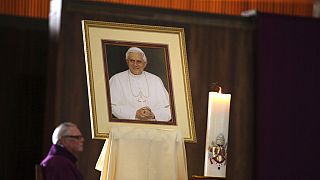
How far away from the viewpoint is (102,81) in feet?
23.7

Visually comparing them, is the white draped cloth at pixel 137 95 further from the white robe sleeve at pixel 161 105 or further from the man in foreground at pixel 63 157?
the man in foreground at pixel 63 157

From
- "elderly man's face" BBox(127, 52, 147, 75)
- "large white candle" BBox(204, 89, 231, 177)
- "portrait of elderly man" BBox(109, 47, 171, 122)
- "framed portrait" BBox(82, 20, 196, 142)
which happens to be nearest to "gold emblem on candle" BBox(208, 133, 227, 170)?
"large white candle" BBox(204, 89, 231, 177)

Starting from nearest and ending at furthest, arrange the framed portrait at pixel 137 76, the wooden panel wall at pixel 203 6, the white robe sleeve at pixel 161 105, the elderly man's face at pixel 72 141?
1. the elderly man's face at pixel 72 141
2. the framed portrait at pixel 137 76
3. the white robe sleeve at pixel 161 105
4. the wooden panel wall at pixel 203 6

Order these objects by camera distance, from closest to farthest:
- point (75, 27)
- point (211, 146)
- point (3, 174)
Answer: point (211, 146) < point (75, 27) < point (3, 174)

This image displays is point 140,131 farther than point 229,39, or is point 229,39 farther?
point 229,39

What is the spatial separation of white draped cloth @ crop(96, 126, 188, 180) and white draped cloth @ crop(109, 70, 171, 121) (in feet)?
0.56

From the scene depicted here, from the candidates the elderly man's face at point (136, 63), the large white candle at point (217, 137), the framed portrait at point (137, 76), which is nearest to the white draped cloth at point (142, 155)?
the framed portrait at point (137, 76)

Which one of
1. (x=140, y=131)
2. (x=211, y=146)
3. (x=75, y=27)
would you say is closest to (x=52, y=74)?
(x=75, y=27)

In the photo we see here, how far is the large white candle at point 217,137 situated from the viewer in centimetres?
710

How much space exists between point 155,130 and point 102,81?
0.58 m

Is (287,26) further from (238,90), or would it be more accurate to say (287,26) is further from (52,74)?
(52,74)

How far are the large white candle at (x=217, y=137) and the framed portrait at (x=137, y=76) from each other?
25 centimetres

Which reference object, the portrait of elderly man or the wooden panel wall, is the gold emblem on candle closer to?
the portrait of elderly man

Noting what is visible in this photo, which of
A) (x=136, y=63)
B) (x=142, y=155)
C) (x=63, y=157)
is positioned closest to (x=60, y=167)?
(x=63, y=157)
